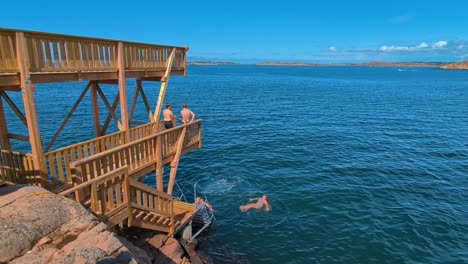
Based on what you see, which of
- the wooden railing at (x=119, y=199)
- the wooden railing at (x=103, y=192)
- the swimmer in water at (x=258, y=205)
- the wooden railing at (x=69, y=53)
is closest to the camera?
the wooden railing at (x=69, y=53)

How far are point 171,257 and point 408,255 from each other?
8.54m

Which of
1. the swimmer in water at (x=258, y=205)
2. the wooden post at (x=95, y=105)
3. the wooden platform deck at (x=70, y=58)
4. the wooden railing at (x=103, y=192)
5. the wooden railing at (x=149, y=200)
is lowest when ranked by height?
the swimmer in water at (x=258, y=205)

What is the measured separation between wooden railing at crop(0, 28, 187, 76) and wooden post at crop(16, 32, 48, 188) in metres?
0.12

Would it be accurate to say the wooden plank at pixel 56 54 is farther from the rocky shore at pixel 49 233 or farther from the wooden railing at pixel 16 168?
the rocky shore at pixel 49 233

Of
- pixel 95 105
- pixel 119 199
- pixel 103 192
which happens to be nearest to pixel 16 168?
pixel 103 192

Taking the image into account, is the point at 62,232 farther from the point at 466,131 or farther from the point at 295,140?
the point at 466,131

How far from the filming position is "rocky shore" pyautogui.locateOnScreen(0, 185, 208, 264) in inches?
201

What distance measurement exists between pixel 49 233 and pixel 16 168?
12.3 feet

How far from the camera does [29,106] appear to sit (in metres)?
7.44

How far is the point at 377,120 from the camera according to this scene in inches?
1332

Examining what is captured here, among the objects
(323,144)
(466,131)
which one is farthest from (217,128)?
(466,131)

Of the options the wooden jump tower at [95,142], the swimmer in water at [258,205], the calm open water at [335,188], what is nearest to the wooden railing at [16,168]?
the wooden jump tower at [95,142]

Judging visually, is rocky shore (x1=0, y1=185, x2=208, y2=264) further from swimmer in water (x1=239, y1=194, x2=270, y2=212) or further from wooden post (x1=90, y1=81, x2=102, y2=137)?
swimmer in water (x1=239, y1=194, x2=270, y2=212)

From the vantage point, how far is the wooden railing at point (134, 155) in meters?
8.02
